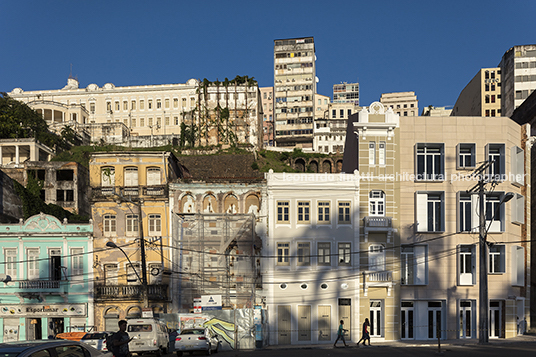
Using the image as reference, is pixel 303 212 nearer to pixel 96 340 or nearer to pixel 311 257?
pixel 311 257

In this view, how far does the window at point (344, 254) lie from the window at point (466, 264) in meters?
8.04

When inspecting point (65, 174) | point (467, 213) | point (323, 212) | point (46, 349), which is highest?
point (65, 174)

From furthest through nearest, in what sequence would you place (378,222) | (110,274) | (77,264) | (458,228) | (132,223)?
(132,223)
(110,274)
(77,264)
(458,228)
(378,222)

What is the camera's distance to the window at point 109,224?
4519 cm

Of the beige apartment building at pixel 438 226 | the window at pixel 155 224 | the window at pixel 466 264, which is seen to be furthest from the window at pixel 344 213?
the window at pixel 155 224

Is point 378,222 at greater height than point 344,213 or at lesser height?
lesser

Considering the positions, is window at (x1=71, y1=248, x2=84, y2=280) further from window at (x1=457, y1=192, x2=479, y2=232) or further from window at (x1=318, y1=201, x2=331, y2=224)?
window at (x1=457, y1=192, x2=479, y2=232)

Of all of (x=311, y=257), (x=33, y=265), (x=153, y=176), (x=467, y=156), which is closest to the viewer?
(x=311, y=257)

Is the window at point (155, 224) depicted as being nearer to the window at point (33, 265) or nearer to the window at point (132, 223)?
the window at point (132, 223)

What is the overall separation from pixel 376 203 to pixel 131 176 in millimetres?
19382

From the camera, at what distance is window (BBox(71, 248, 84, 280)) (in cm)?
4409

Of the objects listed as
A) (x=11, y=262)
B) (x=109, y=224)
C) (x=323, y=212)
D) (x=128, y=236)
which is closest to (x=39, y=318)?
(x=11, y=262)

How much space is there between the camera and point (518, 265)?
43.8m

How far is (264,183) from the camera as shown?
147 ft
